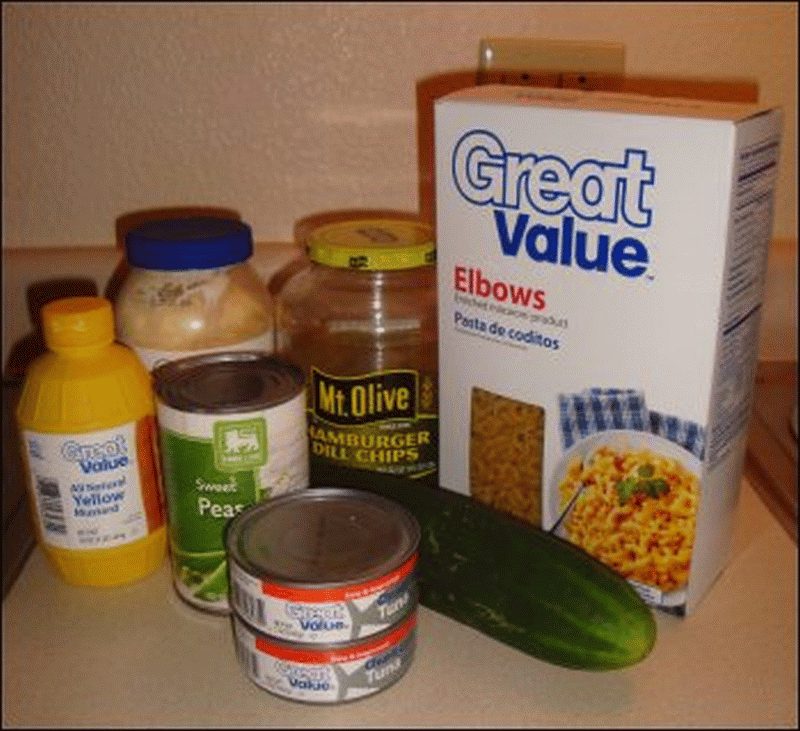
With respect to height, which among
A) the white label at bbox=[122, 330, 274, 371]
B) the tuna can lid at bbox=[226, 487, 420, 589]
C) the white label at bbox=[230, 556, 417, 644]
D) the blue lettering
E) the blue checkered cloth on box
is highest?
the blue lettering

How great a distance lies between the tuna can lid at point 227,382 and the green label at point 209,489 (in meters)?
0.02

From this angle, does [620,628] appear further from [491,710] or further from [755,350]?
[755,350]

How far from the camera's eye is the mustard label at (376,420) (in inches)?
26.6

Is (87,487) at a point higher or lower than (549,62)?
lower

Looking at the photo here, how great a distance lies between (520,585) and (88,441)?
28cm

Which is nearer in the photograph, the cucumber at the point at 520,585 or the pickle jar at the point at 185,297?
the cucumber at the point at 520,585

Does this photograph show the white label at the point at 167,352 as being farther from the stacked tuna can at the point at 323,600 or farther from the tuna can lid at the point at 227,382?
the stacked tuna can at the point at 323,600

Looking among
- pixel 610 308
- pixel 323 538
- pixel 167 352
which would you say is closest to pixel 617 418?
pixel 610 308

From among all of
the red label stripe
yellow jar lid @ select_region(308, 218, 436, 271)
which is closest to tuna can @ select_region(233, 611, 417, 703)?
the red label stripe

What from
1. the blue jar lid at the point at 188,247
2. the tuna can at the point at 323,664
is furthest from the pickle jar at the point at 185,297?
the tuna can at the point at 323,664

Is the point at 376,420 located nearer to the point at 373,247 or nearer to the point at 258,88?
the point at 373,247

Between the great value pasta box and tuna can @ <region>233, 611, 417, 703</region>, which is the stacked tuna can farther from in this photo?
the great value pasta box

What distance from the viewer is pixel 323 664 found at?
1.82ft

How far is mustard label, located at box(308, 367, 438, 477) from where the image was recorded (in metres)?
0.68
